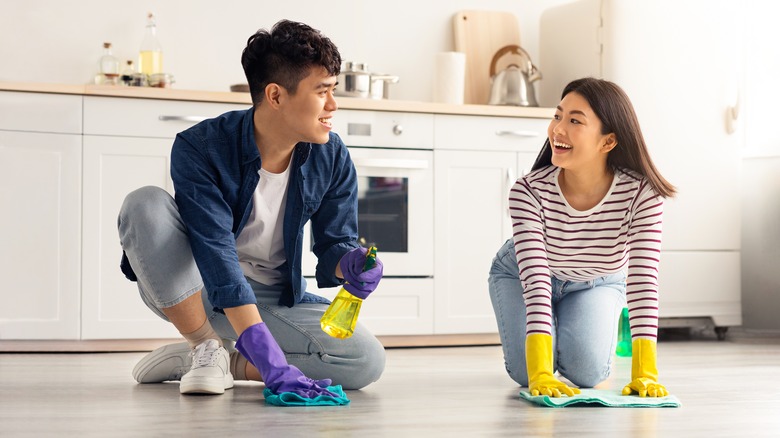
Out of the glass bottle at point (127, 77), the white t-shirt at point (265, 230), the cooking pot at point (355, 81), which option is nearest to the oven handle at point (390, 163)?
the cooking pot at point (355, 81)

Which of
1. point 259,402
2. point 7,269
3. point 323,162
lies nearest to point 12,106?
point 7,269

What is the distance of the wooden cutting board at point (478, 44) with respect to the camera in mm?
4168

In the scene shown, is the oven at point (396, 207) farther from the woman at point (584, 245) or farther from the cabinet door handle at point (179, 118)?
the woman at point (584, 245)

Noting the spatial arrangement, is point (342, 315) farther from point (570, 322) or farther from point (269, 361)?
point (570, 322)

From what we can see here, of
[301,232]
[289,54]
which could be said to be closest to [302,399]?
[301,232]

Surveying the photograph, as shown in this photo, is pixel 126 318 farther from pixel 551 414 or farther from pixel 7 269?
pixel 551 414

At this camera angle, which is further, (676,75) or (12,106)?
(676,75)

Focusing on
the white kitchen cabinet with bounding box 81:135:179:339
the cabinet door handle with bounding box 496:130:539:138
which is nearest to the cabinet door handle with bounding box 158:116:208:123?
the white kitchen cabinet with bounding box 81:135:179:339

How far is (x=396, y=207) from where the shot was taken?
140 inches

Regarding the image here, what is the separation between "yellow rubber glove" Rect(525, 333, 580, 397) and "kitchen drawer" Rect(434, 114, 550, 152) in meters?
1.66

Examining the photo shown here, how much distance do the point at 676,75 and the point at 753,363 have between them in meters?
1.34

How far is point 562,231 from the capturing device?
219 cm

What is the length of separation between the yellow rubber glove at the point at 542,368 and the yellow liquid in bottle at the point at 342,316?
1.21 feet

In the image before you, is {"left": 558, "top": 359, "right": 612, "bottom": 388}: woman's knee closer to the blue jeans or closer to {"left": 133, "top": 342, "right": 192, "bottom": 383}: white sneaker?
the blue jeans
